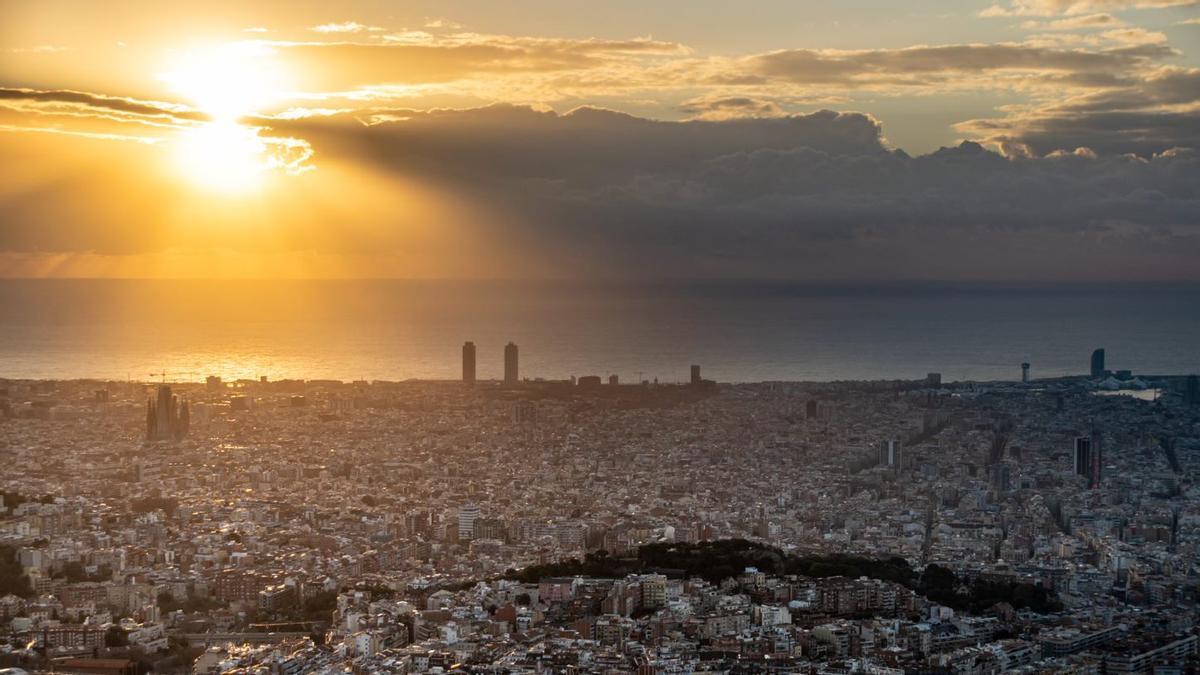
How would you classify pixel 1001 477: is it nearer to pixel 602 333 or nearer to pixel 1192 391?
pixel 1192 391

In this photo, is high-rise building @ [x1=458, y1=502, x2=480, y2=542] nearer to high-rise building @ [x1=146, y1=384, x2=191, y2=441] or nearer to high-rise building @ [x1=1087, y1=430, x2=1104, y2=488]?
high-rise building @ [x1=1087, y1=430, x2=1104, y2=488]

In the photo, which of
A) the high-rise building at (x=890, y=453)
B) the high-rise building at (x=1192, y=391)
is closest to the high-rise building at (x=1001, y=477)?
the high-rise building at (x=890, y=453)

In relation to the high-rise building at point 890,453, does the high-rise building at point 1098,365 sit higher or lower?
higher

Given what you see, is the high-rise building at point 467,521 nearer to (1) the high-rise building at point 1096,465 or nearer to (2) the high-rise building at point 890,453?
(2) the high-rise building at point 890,453

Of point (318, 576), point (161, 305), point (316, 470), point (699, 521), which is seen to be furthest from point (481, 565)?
point (161, 305)

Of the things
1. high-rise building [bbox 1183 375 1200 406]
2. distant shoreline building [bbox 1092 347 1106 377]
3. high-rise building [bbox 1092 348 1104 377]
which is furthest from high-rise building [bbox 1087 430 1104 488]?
high-rise building [bbox 1092 348 1104 377]

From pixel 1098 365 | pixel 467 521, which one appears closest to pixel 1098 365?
pixel 1098 365
